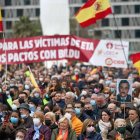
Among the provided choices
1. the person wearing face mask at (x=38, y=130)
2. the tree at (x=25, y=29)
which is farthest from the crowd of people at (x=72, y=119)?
the tree at (x=25, y=29)

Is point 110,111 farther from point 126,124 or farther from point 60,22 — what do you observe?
point 60,22

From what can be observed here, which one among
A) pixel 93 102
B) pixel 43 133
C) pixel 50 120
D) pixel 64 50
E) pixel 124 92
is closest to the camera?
pixel 43 133

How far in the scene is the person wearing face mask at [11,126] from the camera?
13.9 meters

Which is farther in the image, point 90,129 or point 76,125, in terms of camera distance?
point 76,125

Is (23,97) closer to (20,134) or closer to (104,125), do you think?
(104,125)

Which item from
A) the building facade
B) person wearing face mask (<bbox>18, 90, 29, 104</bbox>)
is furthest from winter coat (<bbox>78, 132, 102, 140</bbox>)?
the building facade

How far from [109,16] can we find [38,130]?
9747 centimetres

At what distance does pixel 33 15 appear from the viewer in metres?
112

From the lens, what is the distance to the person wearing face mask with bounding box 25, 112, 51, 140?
13797mm

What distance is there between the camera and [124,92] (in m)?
18.5

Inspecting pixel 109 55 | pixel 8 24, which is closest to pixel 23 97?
pixel 109 55

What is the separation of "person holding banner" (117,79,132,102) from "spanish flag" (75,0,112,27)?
4.14 m

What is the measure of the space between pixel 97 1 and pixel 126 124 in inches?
327

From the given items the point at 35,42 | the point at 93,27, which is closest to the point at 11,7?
the point at 93,27
